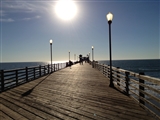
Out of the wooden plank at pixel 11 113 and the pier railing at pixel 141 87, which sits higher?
the pier railing at pixel 141 87

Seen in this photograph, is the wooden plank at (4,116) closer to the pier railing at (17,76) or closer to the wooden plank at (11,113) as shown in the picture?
the wooden plank at (11,113)

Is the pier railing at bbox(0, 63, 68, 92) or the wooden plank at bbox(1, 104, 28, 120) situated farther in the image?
the pier railing at bbox(0, 63, 68, 92)

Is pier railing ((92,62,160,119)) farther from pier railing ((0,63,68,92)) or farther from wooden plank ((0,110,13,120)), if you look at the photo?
pier railing ((0,63,68,92))

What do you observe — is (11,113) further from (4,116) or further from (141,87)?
(141,87)

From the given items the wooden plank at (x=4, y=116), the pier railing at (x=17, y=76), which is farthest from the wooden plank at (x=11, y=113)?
the pier railing at (x=17, y=76)

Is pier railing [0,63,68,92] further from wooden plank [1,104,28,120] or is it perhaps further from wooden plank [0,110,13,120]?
wooden plank [0,110,13,120]

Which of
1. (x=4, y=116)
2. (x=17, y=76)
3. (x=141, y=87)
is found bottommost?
(x=4, y=116)

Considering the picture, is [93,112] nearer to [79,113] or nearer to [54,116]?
[79,113]

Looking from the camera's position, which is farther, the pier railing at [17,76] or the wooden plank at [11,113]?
the pier railing at [17,76]

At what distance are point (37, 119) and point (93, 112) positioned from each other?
69.5 inches


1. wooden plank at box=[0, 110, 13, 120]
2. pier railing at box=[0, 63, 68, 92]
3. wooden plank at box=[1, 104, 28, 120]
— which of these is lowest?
wooden plank at box=[0, 110, 13, 120]

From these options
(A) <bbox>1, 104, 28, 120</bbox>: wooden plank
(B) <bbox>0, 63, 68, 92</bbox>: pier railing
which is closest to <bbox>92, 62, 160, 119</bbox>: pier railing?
(A) <bbox>1, 104, 28, 120</bbox>: wooden plank

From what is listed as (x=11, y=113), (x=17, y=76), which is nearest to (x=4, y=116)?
(x=11, y=113)

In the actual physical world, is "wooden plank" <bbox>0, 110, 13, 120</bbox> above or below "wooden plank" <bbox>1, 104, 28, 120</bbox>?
below
